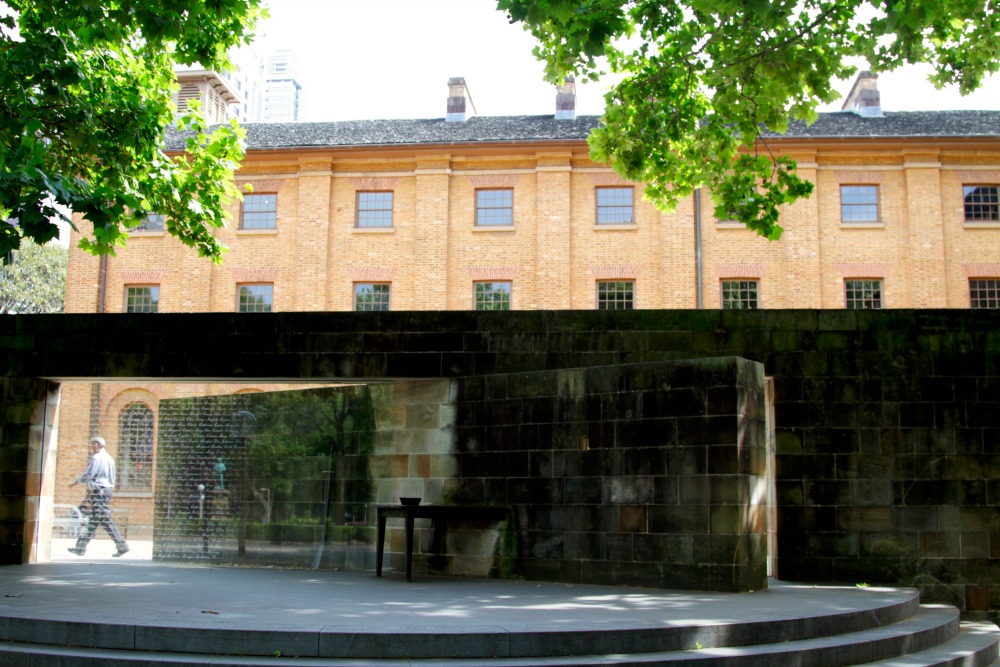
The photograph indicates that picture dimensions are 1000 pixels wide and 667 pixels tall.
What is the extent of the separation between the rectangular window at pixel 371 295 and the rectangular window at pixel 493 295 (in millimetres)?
3062

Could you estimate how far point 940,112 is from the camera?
107 feet

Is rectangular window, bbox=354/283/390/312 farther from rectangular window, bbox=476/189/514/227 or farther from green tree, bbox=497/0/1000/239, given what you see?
green tree, bbox=497/0/1000/239

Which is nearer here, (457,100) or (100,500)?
(100,500)

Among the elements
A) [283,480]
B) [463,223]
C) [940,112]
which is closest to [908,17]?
[283,480]

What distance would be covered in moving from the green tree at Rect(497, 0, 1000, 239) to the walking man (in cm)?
906

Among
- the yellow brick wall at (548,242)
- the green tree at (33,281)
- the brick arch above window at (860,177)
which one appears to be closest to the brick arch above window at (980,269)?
the yellow brick wall at (548,242)

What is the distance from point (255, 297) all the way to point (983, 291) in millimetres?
23317

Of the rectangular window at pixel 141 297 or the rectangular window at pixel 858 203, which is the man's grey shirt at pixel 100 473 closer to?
the rectangular window at pixel 141 297

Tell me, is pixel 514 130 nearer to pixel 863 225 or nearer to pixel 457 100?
pixel 457 100

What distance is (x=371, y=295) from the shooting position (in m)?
30.3

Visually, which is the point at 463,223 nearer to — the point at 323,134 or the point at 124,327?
the point at 323,134

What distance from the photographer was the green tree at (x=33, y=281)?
45.2 m

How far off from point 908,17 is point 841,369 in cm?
458

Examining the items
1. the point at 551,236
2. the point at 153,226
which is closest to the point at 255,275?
the point at 153,226
